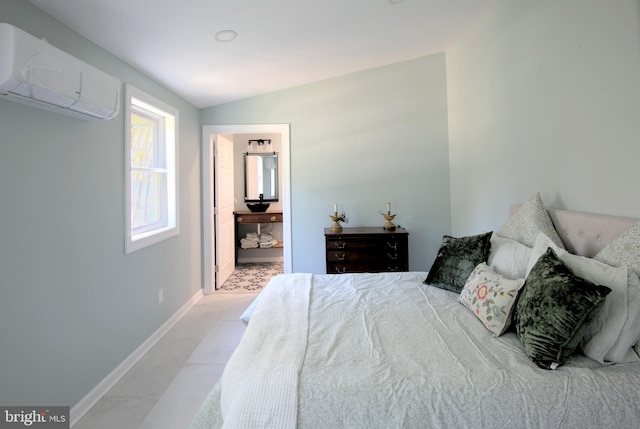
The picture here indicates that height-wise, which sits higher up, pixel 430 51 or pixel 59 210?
pixel 430 51

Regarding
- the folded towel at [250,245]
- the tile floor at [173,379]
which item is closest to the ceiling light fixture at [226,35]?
the tile floor at [173,379]

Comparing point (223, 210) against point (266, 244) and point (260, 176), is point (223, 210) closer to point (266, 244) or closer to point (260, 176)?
point (266, 244)

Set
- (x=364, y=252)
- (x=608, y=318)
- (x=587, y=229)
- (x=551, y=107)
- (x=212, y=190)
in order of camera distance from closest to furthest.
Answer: (x=608, y=318)
(x=587, y=229)
(x=551, y=107)
(x=364, y=252)
(x=212, y=190)

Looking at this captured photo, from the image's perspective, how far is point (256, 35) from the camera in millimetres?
2361

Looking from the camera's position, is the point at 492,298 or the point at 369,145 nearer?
the point at 492,298

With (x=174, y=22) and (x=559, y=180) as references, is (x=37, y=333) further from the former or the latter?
(x=559, y=180)

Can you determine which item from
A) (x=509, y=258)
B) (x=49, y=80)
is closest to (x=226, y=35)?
(x=49, y=80)

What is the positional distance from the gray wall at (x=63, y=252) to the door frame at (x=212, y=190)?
1.21m

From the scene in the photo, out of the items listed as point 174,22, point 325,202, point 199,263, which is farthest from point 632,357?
point 199,263

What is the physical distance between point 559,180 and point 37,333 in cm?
298

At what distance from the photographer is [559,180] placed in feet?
6.63

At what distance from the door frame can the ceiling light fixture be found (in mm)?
1506

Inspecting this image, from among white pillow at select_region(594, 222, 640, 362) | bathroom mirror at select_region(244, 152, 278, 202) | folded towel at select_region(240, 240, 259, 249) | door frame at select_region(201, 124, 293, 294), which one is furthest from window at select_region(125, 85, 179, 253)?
white pillow at select_region(594, 222, 640, 362)

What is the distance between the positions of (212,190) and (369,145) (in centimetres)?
195
